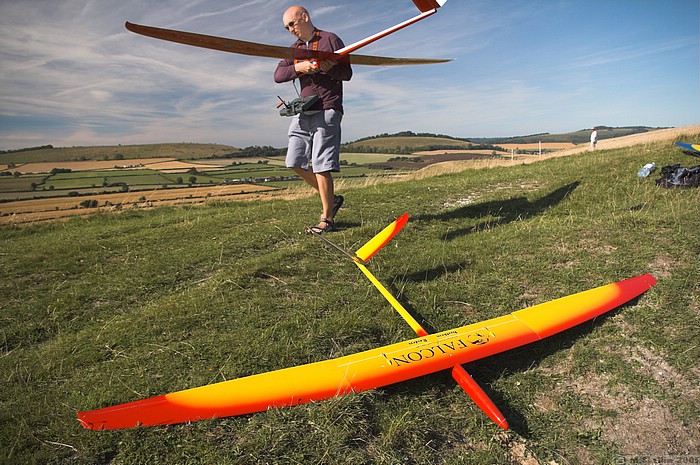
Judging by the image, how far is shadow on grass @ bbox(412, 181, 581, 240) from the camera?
7.13 metres

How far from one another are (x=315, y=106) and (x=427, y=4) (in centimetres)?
196

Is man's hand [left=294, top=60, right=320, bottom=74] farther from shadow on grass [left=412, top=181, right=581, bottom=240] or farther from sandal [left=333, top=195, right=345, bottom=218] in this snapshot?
shadow on grass [left=412, top=181, right=581, bottom=240]

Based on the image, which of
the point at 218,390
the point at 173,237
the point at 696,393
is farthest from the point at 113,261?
the point at 696,393

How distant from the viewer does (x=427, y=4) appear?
5012 mm

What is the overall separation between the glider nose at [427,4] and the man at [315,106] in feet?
3.73

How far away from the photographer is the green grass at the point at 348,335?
274cm

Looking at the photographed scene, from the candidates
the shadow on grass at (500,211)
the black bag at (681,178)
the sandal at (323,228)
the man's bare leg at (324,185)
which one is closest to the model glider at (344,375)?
the shadow on grass at (500,211)

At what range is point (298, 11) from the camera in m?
5.48

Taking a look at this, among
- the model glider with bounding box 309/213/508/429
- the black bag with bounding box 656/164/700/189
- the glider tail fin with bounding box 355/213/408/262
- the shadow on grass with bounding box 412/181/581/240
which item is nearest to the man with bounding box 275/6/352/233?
the model glider with bounding box 309/213/508/429

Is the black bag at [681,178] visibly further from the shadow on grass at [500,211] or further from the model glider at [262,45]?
the model glider at [262,45]

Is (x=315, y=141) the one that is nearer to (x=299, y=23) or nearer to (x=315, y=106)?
(x=315, y=106)

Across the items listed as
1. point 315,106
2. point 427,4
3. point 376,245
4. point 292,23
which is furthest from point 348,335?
point 292,23

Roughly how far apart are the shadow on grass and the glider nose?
10.9 feet

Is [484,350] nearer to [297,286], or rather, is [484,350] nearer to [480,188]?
[297,286]
